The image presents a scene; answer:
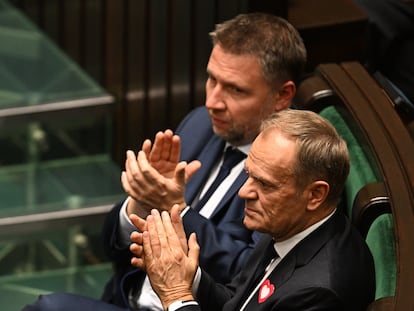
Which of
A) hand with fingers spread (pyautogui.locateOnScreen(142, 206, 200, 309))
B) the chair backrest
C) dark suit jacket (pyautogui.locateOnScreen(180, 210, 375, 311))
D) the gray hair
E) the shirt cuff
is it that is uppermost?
the gray hair

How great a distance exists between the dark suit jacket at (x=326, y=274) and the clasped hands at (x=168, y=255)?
0.17ft

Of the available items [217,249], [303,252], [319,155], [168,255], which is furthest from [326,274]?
[217,249]

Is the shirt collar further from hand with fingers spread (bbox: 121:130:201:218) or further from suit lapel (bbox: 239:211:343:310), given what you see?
hand with fingers spread (bbox: 121:130:201:218)

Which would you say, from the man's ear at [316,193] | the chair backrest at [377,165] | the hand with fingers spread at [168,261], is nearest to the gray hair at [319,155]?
the man's ear at [316,193]

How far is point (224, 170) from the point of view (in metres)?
2.75

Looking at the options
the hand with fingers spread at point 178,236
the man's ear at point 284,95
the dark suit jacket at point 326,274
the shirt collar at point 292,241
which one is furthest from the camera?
the man's ear at point 284,95

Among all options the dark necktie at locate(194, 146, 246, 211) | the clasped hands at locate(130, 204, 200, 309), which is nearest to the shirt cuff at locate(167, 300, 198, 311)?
the clasped hands at locate(130, 204, 200, 309)

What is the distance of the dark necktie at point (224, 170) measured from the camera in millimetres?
2730

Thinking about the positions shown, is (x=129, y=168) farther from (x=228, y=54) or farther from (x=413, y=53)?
(x=413, y=53)

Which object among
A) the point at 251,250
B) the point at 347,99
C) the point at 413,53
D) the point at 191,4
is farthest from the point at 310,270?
the point at 191,4

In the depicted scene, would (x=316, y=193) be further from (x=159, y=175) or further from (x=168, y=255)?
(x=159, y=175)

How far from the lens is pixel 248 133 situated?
8.81ft

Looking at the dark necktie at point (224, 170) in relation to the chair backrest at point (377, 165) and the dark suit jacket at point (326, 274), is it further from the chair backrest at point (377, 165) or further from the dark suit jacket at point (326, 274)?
the dark suit jacket at point (326, 274)

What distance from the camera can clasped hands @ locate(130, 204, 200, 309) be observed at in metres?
2.24
